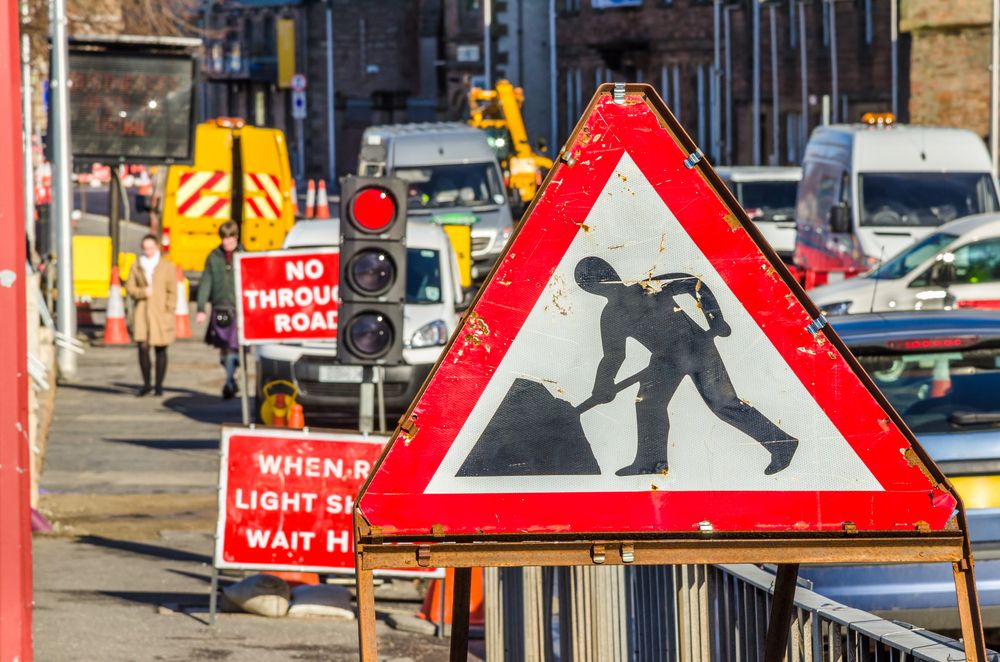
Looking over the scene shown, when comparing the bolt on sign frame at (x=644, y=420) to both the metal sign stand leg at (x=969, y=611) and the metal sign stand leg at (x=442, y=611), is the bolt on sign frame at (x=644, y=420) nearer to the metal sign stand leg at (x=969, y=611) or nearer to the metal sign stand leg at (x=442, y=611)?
the metal sign stand leg at (x=969, y=611)

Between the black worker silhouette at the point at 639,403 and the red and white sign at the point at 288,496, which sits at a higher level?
the black worker silhouette at the point at 639,403

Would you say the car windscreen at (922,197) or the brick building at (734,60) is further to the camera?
the brick building at (734,60)

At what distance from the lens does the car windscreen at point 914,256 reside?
1881cm

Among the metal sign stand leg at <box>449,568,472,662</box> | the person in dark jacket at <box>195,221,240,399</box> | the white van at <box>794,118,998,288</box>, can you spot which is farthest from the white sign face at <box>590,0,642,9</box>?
the metal sign stand leg at <box>449,568,472,662</box>

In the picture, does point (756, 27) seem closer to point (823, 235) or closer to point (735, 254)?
point (823, 235)

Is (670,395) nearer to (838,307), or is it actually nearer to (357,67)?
(838,307)

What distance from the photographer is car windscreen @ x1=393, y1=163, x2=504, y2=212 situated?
95.8ft

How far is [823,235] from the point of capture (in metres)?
24.3

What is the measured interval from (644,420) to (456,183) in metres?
25.5

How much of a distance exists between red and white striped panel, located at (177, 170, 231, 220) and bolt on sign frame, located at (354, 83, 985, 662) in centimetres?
2680

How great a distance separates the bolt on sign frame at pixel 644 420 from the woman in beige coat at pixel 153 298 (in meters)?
15.9

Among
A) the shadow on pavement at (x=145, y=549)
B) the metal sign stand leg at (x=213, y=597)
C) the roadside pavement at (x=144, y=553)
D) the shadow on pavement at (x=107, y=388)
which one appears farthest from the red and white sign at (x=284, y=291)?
the shadow on pavement at (x=107, y=388)

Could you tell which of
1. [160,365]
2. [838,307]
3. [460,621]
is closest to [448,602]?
[460,621]

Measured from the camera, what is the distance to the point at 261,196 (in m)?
31.0
